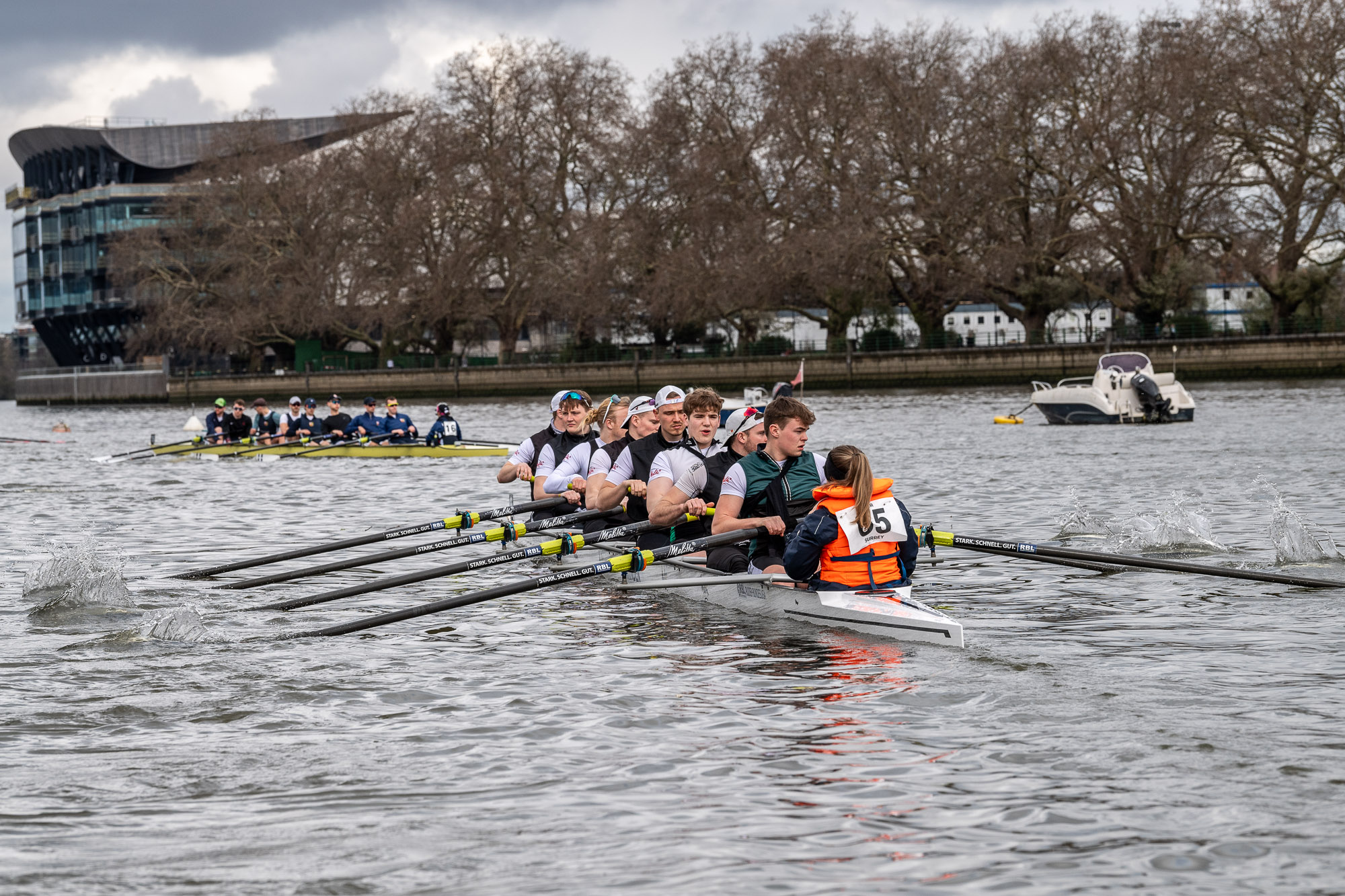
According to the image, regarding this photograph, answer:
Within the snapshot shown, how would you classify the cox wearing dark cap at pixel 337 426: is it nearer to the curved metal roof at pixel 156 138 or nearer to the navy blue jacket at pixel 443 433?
the navy blue jacket at pixel 443 433

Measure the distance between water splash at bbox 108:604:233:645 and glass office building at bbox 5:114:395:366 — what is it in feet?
328

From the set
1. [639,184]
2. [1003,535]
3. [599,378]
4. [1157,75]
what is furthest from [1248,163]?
[1003,535]

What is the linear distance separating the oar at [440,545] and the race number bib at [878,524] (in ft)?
13.3

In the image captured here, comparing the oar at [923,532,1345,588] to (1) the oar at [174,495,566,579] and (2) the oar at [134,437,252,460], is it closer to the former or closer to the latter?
(1) the oar at [174,495,566,579]

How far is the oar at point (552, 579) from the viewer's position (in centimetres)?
1091

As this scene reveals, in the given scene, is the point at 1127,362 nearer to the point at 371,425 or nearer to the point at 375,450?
the point at 371,425

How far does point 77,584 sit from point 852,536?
291 inches

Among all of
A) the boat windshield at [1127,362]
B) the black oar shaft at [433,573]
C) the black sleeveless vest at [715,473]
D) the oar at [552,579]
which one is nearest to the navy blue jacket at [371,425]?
the black oar shaft at [433,573]

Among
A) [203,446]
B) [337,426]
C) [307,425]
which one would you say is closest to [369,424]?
[337,426]

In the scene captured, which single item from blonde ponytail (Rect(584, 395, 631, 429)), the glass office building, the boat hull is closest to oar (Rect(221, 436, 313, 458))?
blonde ponytail (Rect(584, 395, 631, 429))

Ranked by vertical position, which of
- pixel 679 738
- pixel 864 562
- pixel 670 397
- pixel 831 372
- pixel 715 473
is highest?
pixel 831 372

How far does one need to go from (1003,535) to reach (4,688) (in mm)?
10945

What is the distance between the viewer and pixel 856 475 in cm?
955

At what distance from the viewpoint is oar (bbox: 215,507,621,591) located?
1378cm
